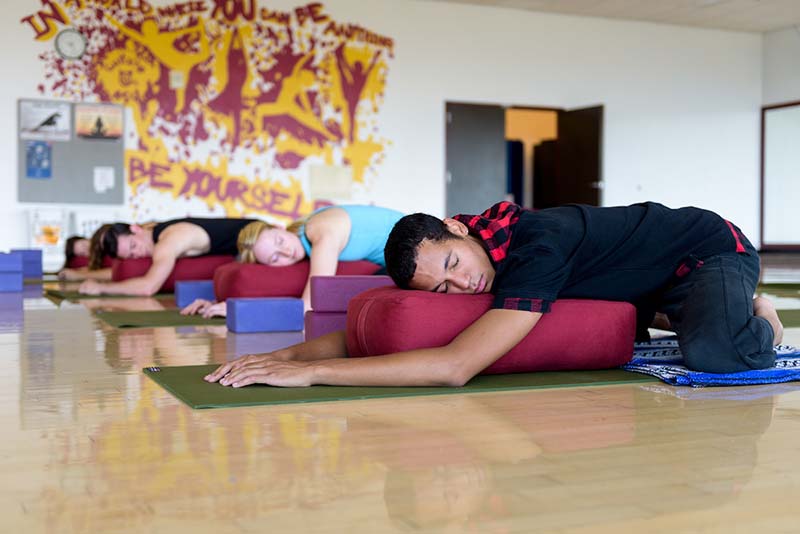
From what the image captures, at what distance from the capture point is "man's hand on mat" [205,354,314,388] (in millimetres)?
2264

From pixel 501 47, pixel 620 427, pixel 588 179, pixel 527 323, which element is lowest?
pixel 620 427

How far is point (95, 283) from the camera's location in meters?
6.12

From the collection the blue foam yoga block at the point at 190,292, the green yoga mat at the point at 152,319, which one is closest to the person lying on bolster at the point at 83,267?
the blue foam yoga block at the point at 190,292

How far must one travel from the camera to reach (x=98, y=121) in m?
9.30

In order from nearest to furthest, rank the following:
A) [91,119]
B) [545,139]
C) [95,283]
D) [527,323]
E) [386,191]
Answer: [527,323] → [95,283] → [91,119] → [386,191] → [545,139]

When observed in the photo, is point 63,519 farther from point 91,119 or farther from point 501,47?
point 501,47

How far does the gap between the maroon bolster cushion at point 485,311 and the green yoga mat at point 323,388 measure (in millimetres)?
49

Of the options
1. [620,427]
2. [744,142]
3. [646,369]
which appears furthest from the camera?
[744,142]

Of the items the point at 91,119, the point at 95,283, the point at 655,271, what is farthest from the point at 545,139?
the point at 655,271

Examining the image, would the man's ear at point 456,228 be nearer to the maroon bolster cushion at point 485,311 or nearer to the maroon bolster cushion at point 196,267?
the maroon bolster cushion at point 485,311

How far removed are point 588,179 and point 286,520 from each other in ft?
34.5

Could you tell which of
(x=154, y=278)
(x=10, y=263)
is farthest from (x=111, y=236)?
(x=10, y=263)

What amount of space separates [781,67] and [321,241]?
391 inches

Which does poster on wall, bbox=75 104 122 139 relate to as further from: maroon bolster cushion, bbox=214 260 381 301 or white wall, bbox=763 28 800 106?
white wall, bbox=763 28 800 106
